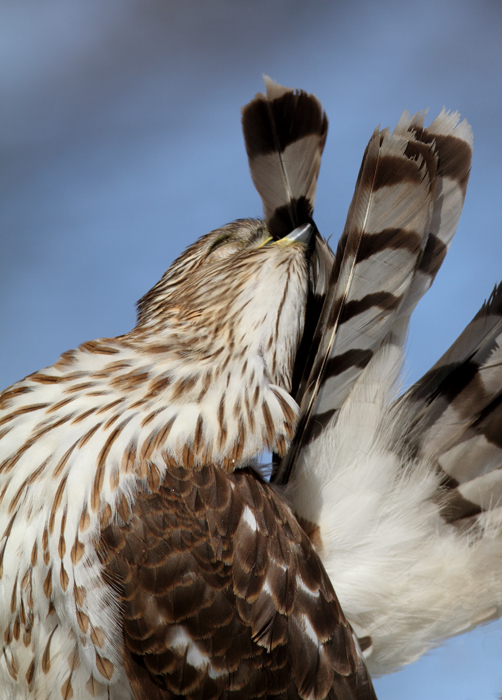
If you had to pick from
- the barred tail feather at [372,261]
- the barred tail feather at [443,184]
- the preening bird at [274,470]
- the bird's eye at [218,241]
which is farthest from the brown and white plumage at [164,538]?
the bird's eye at [218,241]

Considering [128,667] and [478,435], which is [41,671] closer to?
[128,667]

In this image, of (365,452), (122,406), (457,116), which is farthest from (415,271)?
(122,406)

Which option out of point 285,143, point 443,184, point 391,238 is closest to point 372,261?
point 391,238

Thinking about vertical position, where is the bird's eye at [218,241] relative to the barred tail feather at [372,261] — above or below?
above

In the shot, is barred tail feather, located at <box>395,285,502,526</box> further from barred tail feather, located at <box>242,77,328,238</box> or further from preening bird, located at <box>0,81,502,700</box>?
barred tail feather, located at <box>242,77,328,238</box>

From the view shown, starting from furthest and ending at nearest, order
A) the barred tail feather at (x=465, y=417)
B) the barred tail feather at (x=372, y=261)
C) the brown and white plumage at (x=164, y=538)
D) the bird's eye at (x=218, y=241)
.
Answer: the bird's eye at (x=218, y=241) → the barred tail feather at (x=465, y=417) → the barred tail feather at (x=372, y=261) → the brown and white plumage at (x=164, y=538)

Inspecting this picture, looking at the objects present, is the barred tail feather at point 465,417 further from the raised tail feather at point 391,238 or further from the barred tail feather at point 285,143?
the barred tail feather at point 285,143

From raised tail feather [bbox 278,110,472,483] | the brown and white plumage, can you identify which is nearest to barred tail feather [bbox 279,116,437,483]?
raised tail feather [bbox 278,110,472,483]

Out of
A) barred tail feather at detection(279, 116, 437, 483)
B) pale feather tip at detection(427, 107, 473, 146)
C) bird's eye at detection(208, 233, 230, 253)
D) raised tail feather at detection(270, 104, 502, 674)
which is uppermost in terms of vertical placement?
bird's eye at detection(208, 233, 230, 253)
